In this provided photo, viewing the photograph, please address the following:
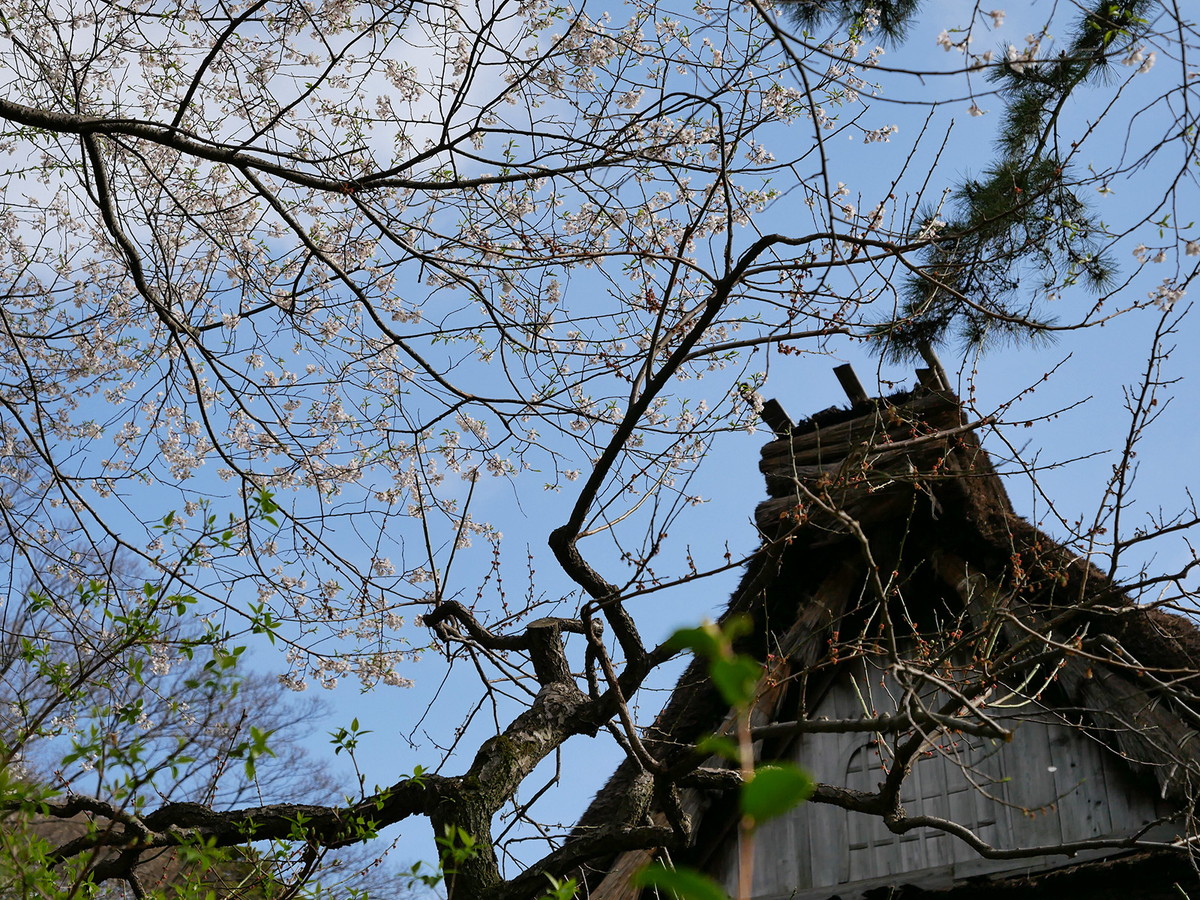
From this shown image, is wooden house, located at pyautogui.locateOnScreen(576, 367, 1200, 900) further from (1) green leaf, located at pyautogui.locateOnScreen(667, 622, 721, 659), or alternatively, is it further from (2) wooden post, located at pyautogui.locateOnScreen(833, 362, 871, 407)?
(1) green leaf, located at pyautogui.locateOnScreen(667, 622, 721, 659)

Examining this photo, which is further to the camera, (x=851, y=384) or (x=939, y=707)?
(x=851, y=384)

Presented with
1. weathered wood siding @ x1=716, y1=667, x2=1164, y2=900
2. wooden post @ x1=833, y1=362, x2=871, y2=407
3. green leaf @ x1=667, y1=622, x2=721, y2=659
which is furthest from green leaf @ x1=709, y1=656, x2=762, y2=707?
wooden post @ x1=833, y1=362, x2=871, y2=407

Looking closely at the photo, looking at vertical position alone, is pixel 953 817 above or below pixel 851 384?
below

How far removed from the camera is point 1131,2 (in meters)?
3.92

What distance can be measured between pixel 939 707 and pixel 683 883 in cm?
406

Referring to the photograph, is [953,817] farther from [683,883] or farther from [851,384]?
[683,883]

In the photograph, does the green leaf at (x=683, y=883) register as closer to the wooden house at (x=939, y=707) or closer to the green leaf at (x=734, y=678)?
the green leaf at (x=734, y=678)

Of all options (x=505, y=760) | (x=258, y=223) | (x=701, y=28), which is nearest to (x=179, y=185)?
(x=258, y=223)

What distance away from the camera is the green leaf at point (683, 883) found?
53 cm

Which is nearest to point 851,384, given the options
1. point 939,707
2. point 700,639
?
point 939,707

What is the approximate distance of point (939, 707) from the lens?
4258 millimetres

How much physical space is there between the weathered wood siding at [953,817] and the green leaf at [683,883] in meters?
3.80

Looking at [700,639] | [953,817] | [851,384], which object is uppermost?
[851,384]

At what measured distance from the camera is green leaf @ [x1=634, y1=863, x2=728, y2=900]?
0.53m
